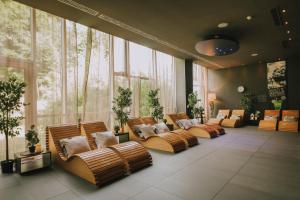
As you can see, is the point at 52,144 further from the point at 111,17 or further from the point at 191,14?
the point at 191,14

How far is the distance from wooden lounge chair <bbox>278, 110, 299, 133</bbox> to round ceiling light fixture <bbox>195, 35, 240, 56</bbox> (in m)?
5.68

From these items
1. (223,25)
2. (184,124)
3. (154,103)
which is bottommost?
(184,124)

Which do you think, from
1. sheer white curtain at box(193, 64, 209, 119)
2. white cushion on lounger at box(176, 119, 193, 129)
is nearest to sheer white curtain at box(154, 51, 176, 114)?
white cushion on lounger at box(176, 119, 193, 129)

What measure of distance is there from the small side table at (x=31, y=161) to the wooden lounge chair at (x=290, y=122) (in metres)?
10.1

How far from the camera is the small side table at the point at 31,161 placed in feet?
12.3

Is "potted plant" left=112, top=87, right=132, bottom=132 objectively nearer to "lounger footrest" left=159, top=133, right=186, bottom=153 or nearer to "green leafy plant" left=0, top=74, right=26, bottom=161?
"lounger footrest" left=159, top=133, right=186, bottom=153

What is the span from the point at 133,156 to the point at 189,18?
3.92m

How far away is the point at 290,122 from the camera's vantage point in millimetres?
8750

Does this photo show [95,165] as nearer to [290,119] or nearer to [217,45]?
[217,45]

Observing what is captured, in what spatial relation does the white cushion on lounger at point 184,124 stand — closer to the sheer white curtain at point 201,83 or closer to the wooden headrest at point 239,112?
the wooden headrest at point 239,112

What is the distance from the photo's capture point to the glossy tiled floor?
2832 mm

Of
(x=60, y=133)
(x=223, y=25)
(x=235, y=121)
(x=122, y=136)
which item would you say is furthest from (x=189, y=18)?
(x=235, y=121)

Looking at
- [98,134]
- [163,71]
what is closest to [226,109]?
[163,71]

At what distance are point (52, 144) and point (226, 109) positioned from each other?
10.5 m
